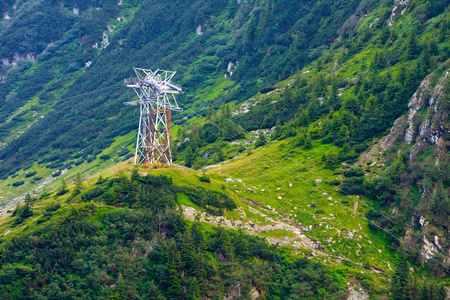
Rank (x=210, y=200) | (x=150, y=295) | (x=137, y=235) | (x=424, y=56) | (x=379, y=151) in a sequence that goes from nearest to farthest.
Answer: (x=150, y=295) < (x=137, y=235) < (x=210, y=200) < (x=379, y=151) < (x=424, y=56)

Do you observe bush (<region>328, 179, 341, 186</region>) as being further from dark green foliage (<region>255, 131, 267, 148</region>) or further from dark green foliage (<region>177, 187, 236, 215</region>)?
dark green foliage (<region>255, 131, 267, 148</region>)

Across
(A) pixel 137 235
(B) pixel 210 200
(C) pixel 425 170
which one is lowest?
(C) pixel 425 170

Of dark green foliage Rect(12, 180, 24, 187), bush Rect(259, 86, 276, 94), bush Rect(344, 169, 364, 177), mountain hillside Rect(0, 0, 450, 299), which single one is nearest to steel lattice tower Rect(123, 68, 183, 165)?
mountain hillside Rect(0, 0, 450, 299)

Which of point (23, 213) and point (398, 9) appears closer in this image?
point (23, 213)

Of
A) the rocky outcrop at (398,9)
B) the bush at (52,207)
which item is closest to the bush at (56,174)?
the bush at (52,207)

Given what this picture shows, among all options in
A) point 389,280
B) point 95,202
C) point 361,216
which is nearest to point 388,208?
point 361,216

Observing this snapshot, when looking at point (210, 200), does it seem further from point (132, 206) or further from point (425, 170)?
point (425, 170)

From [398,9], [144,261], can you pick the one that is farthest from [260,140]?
[398,9]

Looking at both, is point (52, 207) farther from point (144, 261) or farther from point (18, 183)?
point (18, 183)

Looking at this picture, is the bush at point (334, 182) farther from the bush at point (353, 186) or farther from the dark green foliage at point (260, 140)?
the dark green foliage at point (260, 140)

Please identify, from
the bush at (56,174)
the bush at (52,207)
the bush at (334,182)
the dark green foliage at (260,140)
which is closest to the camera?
the bush at (52,207)

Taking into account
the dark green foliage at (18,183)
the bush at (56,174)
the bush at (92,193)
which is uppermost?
the bush at (92,193)
